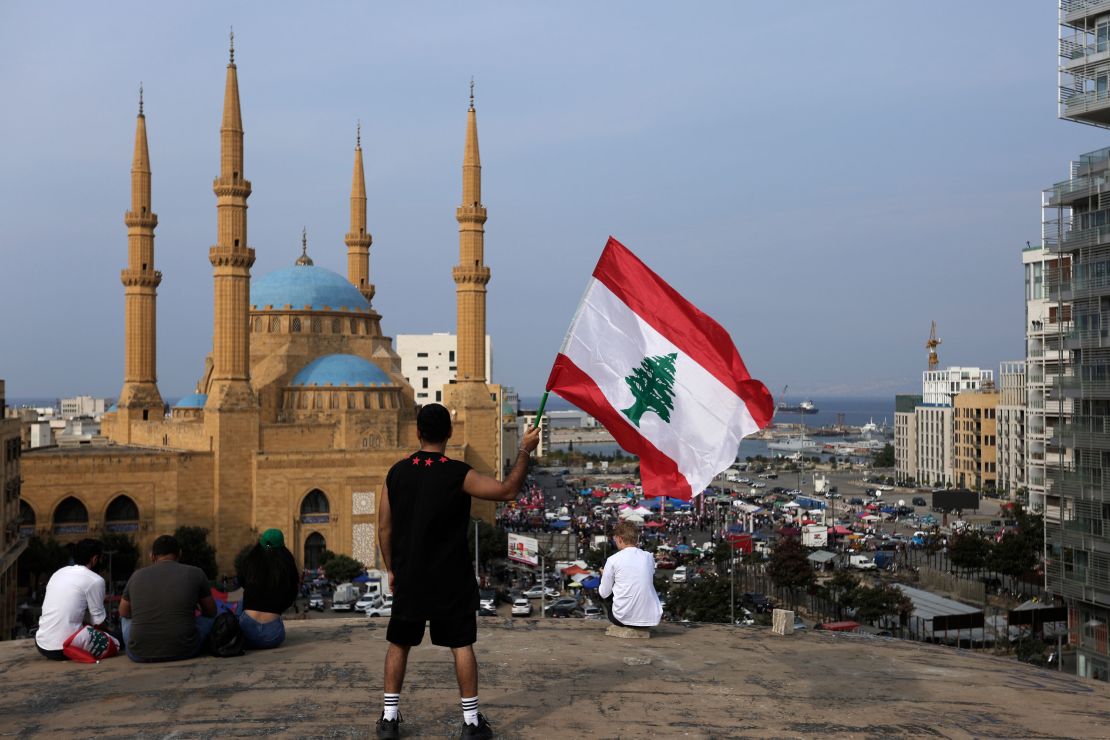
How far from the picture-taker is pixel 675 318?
9539mm

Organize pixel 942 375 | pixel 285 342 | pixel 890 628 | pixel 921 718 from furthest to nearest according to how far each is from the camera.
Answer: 1. pixel 942 375
2. pixel 285 342
3. pixel 890 628
4. pixel 921 718

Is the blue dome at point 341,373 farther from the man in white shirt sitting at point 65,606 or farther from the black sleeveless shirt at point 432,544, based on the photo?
the black sleeveless shirt at point 432,544

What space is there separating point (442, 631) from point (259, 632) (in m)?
3.20

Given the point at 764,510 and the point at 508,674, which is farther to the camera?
the point at 764,510

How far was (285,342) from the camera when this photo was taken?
2034 inches

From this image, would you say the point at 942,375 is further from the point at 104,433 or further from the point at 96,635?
the point at 96,635

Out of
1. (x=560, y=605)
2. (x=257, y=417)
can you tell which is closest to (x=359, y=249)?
(x=257, y=417)

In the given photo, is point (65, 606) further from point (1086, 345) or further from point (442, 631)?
point (1086, 345)

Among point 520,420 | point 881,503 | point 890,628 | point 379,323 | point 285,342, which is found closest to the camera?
point 890,628

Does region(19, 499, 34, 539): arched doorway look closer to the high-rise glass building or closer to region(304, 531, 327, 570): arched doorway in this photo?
region(304, 531, 327, 570): arched doorway

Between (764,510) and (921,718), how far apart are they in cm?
6389

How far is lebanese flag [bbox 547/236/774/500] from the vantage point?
30.2 ft

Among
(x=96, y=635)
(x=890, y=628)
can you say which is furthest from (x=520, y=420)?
(x=96, y=635)

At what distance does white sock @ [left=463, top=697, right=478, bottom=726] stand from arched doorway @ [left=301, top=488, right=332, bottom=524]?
37575mm
